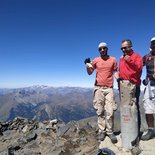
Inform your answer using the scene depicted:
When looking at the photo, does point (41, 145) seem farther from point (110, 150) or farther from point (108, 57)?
point (108, 57)

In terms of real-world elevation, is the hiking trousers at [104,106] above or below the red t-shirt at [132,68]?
below

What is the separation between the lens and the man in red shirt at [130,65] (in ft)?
41.7

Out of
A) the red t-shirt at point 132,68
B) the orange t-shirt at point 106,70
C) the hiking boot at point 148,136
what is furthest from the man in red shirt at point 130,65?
the hiking boot at point 148,136

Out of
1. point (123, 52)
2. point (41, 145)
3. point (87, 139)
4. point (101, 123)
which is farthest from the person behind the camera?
point (41, 145)

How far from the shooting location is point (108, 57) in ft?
47.0

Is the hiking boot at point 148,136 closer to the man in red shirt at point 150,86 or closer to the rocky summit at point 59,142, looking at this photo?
the man in red shirt at point 150,86

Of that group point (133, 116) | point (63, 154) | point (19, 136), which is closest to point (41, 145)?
point (63, 154)

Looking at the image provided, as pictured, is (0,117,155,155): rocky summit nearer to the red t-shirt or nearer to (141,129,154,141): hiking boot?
(141,129,154,141): hiking boot

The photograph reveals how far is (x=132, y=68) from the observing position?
1288 cm

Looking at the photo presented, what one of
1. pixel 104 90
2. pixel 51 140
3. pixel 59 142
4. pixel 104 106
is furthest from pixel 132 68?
pixel 51 140

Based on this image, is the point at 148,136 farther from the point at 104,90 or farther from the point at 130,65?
the point at 130,65

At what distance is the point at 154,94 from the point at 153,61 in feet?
5.45

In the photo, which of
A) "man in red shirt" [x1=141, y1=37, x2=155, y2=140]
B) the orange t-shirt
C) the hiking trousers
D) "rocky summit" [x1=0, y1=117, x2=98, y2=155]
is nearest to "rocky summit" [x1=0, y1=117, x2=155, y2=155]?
"rocky summit" [x1=0, y1=117, x2=98, y2=155]

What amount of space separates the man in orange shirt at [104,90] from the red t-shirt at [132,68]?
2.13 feet
